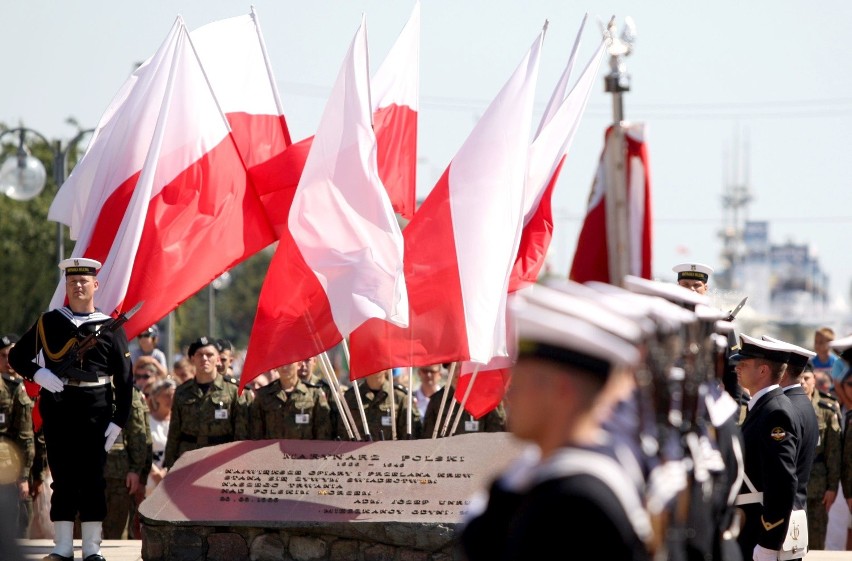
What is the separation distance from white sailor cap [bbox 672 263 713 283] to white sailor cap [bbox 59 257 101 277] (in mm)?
3448

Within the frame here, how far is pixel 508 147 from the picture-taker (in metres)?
9.26

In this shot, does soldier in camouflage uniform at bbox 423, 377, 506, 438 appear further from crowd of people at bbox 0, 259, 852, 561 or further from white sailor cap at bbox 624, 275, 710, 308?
white sailor cap at bbox 624, 275, 710, 308

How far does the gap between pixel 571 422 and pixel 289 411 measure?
318 inches

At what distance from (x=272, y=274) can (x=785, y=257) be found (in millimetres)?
144748

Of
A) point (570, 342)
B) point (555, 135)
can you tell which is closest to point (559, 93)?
point (555, 135)

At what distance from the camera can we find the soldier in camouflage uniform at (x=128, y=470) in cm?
1063

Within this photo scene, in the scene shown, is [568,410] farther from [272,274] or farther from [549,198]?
[549,198]

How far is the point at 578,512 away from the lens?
103 inches

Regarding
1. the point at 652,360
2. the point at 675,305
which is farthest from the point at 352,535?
the point at 652,360

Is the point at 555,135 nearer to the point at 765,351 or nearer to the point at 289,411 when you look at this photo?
the point at 289,411

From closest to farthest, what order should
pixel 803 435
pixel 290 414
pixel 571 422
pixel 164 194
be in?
pixel 571 422, pixel 803 435, pixel 164 194, pixel 290 414

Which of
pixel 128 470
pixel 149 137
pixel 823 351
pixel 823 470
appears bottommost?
pixel 128 470

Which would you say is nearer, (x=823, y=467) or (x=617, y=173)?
(x=617, y=173)

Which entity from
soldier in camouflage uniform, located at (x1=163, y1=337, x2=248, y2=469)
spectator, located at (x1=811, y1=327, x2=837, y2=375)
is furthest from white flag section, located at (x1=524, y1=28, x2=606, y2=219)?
spectator, located at (x1=811, y1=327, x2=837, y2=375)
